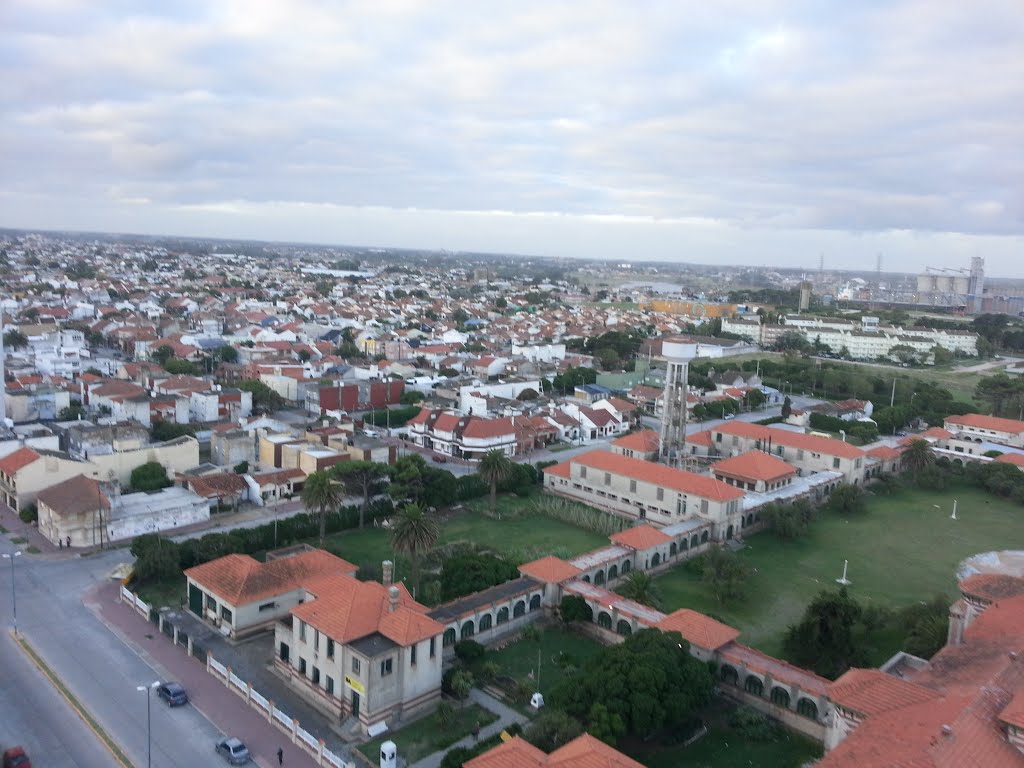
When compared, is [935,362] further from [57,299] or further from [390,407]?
[57,299]

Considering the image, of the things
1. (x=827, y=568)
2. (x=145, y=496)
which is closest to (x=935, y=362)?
(x=827, y=568)

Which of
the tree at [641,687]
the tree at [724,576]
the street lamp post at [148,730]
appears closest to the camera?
the street lamp post at [148,730]

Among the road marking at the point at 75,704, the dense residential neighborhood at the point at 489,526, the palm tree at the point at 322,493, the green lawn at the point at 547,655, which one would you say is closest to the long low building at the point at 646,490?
the dense residential neighborhood at the point at 489,526

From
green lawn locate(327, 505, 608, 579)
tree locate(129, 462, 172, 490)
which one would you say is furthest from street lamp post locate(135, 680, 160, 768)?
tree locate(129, 462, 172, 490)

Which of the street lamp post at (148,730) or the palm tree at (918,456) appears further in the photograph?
the palm tree at (918,456)

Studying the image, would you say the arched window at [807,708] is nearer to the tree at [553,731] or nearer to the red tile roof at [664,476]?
the tree at [553,731]

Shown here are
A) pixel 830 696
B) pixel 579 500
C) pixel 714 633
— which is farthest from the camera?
pixel 579 500
